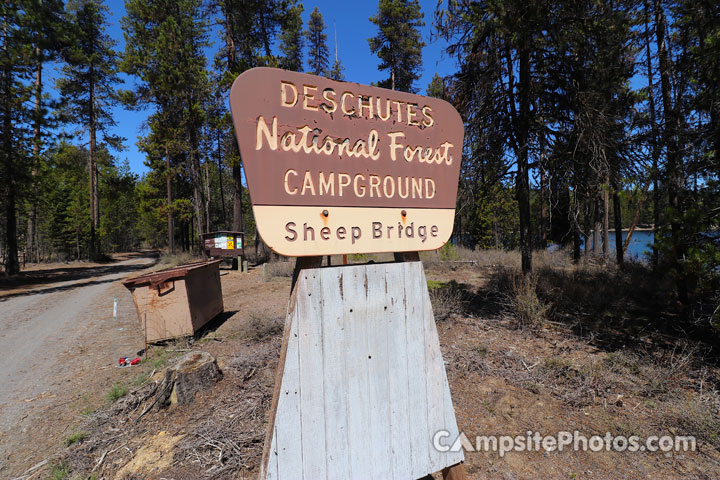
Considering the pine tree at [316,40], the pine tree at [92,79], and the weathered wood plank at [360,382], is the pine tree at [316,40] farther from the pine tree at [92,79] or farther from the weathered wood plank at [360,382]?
the weathered wood plank at [360,382]

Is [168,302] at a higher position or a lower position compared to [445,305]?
higher

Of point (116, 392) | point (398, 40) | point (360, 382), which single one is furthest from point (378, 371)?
point (398, 40)

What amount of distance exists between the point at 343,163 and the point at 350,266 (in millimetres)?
586

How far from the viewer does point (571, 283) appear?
26.5ft

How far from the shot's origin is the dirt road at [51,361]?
3232 millimetres

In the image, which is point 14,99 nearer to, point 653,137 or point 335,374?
point 335,374

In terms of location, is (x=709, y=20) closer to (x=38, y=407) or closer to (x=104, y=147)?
(x=38, y=407)

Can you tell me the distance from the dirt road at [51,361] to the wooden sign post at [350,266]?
3200 millimetres

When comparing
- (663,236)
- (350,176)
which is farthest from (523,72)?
(350,176)

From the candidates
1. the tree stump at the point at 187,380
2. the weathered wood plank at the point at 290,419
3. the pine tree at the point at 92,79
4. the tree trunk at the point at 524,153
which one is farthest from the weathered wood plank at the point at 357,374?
the pine tree at the point at 92,79

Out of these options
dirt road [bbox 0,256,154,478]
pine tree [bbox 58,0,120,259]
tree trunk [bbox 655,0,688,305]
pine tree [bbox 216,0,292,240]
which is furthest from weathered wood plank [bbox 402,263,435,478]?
pine tree [bbox 58,0,120,259]

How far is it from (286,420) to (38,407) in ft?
14.3

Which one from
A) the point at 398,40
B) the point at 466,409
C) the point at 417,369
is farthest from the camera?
the point at 398,40

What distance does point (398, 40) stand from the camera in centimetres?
2038
